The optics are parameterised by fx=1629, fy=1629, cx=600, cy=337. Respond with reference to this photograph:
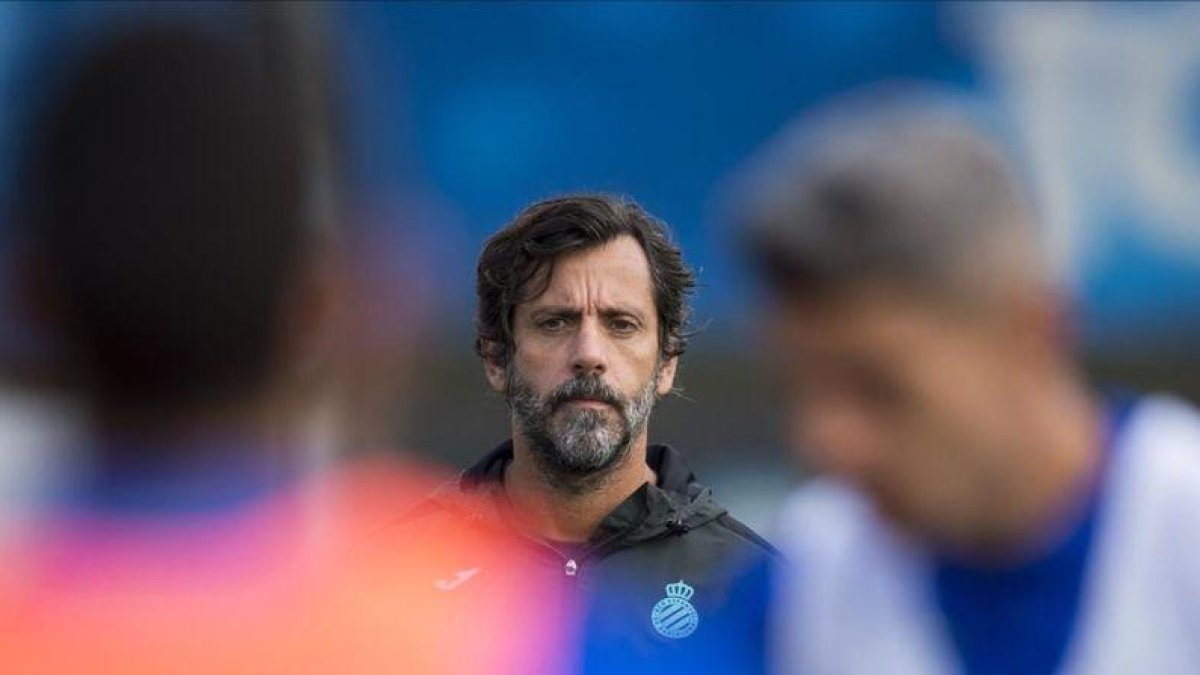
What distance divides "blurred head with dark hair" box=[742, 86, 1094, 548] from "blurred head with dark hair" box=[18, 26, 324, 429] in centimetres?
28

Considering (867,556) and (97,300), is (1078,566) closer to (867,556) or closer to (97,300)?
(867,556)

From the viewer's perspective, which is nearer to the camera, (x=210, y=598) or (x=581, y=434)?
(x=210, y=598)

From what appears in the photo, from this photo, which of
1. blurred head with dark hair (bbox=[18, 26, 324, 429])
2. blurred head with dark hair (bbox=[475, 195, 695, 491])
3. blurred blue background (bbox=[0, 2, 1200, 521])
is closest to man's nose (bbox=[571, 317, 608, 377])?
blurred head with dark hair (bbox=[475, 195, 695, 491])

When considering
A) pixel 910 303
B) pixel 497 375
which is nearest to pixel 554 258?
pixel 497 375

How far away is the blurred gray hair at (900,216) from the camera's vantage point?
2.78 feet

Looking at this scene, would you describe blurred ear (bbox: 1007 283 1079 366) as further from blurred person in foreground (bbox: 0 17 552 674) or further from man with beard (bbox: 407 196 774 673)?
man with beard (bbox: 407 196 774 673)

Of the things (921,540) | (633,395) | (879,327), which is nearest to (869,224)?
(879,327)

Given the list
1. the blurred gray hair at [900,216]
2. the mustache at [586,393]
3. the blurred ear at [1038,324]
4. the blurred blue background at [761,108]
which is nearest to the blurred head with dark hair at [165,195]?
the blurred gray hair at [900,216]

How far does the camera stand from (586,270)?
231 cm

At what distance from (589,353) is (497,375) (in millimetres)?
189

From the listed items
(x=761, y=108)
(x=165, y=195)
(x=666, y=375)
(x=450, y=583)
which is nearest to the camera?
(x=165, y=195)

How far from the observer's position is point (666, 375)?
2.35m

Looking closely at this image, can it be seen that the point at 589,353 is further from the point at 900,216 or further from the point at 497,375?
the point at 900,216

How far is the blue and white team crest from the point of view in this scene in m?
2.07
